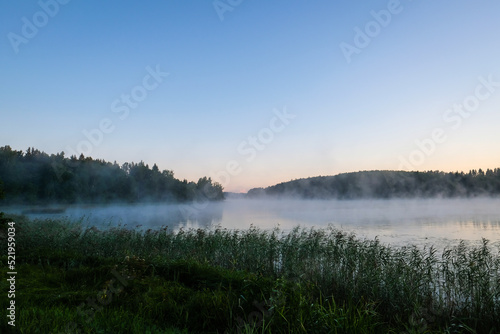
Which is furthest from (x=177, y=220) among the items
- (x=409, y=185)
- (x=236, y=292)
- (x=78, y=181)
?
(x=409, y=185)

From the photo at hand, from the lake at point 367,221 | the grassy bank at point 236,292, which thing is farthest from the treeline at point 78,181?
the grassy bank at point 236,292

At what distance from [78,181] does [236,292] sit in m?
80.5

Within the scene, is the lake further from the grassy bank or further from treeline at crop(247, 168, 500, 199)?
treeline at crop(247, 168, 500, 199)

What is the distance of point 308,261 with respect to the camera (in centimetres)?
1138

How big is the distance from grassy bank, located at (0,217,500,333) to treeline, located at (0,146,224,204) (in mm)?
63399

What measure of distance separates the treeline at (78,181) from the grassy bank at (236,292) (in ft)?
208

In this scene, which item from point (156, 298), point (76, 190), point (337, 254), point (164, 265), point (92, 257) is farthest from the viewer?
point (76, 190)

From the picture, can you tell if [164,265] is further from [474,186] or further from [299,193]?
[299,193]

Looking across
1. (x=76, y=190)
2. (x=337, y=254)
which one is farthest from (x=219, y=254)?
(x=76, y=190)

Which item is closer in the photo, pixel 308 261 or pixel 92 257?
pixel 92 257

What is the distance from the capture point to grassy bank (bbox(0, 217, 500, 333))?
437 cm

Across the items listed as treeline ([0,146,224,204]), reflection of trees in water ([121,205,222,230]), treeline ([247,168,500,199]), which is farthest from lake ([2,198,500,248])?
treeline ([247,168,500,199])

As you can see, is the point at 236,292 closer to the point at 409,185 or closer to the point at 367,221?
the point at 367,221

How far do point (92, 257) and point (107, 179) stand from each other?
85.0m
